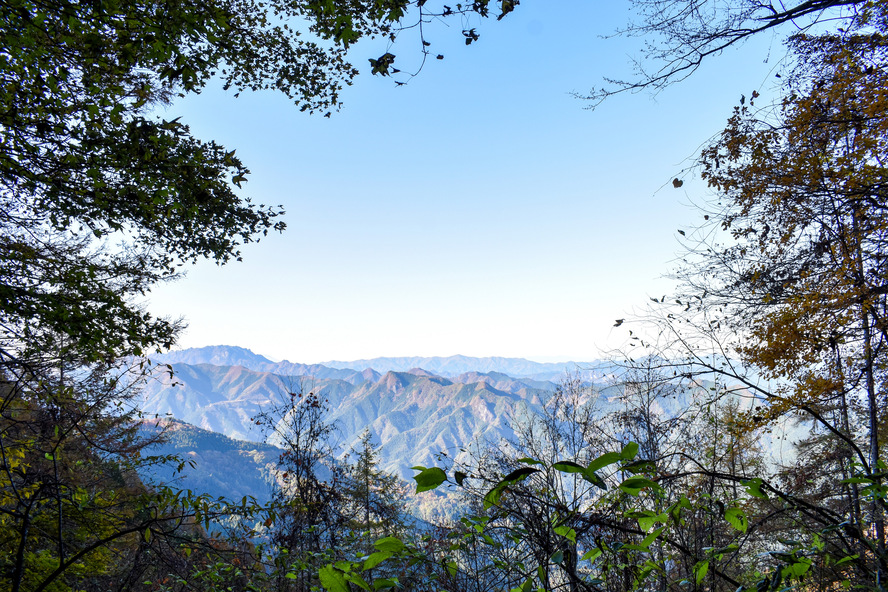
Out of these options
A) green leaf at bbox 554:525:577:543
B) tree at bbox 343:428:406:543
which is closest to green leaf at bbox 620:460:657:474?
green leaf at bbox 554:525:577:543

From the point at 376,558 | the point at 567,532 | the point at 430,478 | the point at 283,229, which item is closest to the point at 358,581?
the point at 376,558

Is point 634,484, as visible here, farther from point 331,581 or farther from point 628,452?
point 331,581

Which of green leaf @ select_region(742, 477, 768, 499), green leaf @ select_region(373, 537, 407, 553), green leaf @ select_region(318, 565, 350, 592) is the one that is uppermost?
green leaf @ select_region(742, 477, 768, 499)

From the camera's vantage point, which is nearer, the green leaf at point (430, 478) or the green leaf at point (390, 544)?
the green leaf at point (430, 478)

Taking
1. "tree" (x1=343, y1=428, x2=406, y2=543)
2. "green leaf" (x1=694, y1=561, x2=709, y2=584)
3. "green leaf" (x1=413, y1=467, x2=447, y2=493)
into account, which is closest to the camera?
"green leaf" (x1=413, y1=467, x2=447, y2=493)

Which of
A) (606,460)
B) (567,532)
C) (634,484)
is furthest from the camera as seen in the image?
(567,532)

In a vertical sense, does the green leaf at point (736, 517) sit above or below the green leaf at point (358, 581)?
above

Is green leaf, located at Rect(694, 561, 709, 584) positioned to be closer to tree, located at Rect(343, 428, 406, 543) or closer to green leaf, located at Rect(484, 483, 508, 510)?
green leaf, located at Rect(484, 483, 508, 510)

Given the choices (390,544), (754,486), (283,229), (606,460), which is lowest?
(390,544)

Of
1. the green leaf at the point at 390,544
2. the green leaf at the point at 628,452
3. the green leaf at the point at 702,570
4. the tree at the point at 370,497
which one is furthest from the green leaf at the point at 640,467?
the tree at the point at 370,497

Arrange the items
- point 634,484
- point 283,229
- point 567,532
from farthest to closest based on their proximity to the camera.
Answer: point 283,229 < point 567,532 < point 634,484

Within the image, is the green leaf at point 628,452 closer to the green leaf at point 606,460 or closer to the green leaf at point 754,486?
the green leaf at point 606,460

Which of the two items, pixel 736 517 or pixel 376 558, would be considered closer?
pixel 376 558

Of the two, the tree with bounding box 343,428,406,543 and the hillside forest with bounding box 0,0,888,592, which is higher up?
the hillside forest with bounding box 0,0,888,592
